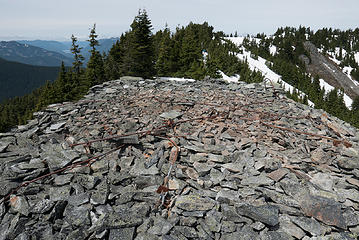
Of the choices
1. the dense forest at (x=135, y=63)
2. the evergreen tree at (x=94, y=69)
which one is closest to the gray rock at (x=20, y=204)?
the dense forest at (x=135, y=63)

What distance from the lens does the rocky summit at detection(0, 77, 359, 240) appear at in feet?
12.6

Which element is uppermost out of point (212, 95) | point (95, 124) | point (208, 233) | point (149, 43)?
point (149, 43)

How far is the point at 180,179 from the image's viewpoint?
5.27m

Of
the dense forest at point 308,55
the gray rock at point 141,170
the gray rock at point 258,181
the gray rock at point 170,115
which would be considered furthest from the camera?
the dense forest at point 308,55

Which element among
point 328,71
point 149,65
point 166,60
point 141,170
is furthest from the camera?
point 328,71

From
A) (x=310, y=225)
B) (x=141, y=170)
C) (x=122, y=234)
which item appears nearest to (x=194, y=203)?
(x=122, y=234)

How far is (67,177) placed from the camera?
5145 millimetres

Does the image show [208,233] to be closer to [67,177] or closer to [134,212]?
[134,212]

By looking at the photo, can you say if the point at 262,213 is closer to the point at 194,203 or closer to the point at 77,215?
the point at 194,203

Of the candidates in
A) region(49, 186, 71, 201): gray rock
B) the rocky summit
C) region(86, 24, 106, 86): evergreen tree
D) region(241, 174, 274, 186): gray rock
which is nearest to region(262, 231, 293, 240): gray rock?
the rocky summit

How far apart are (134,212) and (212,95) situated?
10.3 m

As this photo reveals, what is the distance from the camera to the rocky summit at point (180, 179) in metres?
3.83

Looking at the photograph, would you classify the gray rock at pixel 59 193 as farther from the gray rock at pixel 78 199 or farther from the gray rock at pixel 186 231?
the gray rock at pixel 186 231

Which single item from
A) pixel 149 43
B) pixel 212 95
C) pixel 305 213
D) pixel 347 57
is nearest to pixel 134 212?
pixel 305 213
